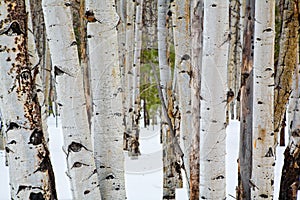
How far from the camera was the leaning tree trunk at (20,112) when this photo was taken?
187cm

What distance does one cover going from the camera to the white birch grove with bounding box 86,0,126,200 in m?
2.58

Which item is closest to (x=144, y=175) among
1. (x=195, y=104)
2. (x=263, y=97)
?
(x=195, y=104)

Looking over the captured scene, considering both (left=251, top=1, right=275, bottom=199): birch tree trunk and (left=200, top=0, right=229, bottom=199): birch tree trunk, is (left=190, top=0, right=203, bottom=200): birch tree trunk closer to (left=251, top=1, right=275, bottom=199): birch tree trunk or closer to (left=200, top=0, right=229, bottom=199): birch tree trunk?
(left=251, top=1, right=275, bottom=199): birch tree trunk

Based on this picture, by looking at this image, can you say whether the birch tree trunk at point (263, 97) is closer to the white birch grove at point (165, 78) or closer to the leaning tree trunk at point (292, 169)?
the leaning tree trunk at point (292, 169)

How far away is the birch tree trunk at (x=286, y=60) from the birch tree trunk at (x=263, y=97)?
1277 millimetres

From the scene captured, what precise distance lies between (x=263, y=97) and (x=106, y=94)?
3.88ft

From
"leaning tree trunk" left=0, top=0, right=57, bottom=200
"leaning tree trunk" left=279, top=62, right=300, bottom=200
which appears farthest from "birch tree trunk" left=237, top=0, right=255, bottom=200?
"leaning tree trunk" left=0, top=0, right=57, bottom=200

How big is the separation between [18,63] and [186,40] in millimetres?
2269

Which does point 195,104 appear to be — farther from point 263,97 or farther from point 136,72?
point 136,72

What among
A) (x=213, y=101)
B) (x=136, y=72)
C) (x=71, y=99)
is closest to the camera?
(x=71, y=99)

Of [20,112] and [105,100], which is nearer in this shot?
[20,112]

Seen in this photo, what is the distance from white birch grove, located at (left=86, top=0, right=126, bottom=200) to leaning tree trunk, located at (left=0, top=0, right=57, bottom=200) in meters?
0.67

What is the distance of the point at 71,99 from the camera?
245 centimetres

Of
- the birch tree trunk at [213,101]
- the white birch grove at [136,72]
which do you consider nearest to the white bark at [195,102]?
the birch tree trunk at [213,101]
